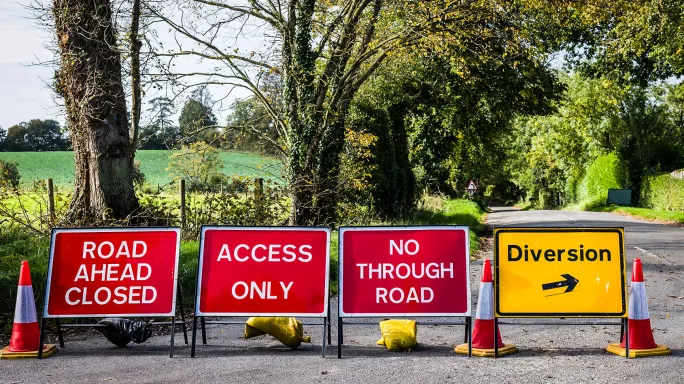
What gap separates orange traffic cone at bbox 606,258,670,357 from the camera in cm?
723

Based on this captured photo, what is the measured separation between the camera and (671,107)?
6594 cm

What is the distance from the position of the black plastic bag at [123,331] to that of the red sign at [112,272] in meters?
0.23

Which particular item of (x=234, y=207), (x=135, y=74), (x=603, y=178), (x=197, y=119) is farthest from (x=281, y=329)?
(x=603, y=178)

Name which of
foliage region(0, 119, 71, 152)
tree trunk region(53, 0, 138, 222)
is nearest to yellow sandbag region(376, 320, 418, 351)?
tree trunk region(53, 0, 138, 222)

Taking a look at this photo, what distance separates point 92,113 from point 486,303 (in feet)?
33.3

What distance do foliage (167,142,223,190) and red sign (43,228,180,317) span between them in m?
8.04

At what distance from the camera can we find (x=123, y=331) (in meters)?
7.88

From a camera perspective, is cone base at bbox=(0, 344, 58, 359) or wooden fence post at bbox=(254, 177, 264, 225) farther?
wooden fence post at bbox=(254, 177, 264, 225)

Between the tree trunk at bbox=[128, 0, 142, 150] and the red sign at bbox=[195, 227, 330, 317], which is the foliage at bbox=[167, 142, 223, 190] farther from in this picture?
the red sign at bbox=[195, 227, 330, 317]

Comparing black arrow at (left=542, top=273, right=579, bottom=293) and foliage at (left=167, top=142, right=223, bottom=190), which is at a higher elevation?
foliage at (left=167, top=142, right=223, bottom=190)

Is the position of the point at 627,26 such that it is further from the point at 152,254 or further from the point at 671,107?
the point at 671,107

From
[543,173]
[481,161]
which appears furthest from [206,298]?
[543,173]

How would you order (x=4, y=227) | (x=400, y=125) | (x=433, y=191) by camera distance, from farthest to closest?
(x=433, y=191) → (x=400, y=125) → (x=4, y=227)

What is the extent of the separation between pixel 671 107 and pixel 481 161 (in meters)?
31.6
